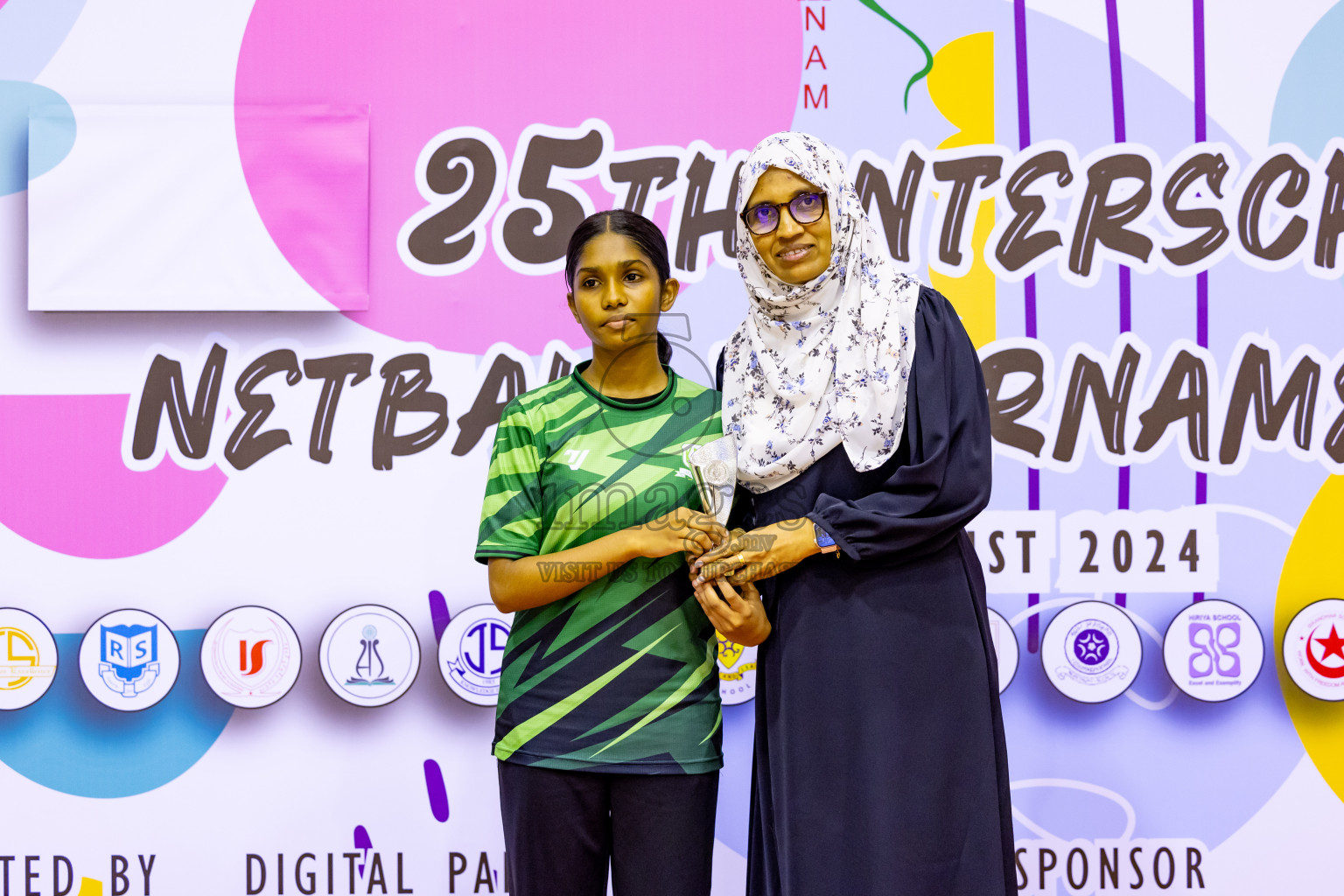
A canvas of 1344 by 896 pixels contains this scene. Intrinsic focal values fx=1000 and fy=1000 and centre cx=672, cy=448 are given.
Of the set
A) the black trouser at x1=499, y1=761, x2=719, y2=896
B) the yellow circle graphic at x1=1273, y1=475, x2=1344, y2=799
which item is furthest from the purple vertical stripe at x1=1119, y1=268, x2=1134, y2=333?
the black trouser at x1=499, y1=761, x2=719, y2=896

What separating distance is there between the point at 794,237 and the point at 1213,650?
145cm

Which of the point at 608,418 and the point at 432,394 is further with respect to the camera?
the point at 432,394

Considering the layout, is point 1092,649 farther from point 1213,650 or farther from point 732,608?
point 732,608

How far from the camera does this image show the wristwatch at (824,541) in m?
1.38

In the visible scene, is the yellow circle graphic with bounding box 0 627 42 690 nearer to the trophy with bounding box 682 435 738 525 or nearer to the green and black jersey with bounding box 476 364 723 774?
the green and black jersey with bounding box 476 364 723 774

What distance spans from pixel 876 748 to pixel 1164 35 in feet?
5.67

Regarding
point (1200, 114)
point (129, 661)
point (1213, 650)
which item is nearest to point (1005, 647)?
point (1213, 650)

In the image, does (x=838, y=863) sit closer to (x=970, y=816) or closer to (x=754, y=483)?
(x=970, y=816)

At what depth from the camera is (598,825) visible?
1.44 m

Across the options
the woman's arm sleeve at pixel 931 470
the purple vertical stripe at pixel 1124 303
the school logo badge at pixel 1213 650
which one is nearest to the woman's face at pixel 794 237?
the woman's arm sleeve at pixel 931 470

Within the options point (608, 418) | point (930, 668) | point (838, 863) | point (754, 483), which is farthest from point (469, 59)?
point (838, 863)

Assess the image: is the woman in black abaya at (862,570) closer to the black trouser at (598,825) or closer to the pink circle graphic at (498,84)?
the black trouser at (598,825)

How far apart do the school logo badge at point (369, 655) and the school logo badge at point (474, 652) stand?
0.07m

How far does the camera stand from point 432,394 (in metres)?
2.15
